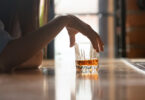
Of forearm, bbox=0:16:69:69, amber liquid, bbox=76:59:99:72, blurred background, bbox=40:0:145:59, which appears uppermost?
blurred background, bbox=40:0:145:59

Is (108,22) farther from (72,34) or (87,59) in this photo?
(87,59)

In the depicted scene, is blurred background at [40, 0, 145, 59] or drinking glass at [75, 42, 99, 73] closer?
drinking glass at [75, 42, 99, 73]

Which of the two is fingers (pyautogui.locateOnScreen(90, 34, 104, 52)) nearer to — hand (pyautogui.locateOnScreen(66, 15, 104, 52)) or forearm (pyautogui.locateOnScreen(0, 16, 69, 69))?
hand (pyautogui.locateOnScreen(66, 15, 104, 52))

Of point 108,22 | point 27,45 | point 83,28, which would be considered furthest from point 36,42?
point 108,22

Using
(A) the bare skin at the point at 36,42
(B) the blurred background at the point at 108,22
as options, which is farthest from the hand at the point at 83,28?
(B) the blurred background at the point at 108,22

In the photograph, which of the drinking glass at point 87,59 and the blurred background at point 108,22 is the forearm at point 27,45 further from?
the blurred background at point 108,22

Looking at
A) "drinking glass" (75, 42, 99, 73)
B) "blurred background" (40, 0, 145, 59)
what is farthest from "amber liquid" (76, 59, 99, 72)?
"blurred background" (40, 0, 145, 59)

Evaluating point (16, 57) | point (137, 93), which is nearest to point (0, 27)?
point (16, 57)

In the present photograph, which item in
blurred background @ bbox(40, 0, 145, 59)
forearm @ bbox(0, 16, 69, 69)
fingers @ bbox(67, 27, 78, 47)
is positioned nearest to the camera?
forearm @ bbox(0, 16, 69, 69)

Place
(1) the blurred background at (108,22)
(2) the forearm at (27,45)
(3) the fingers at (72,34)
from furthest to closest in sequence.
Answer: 1. (1) the blurred background at (108,22)
2. (3) the fingers at (72,34)
3. (2) the forearm at (27,45)
